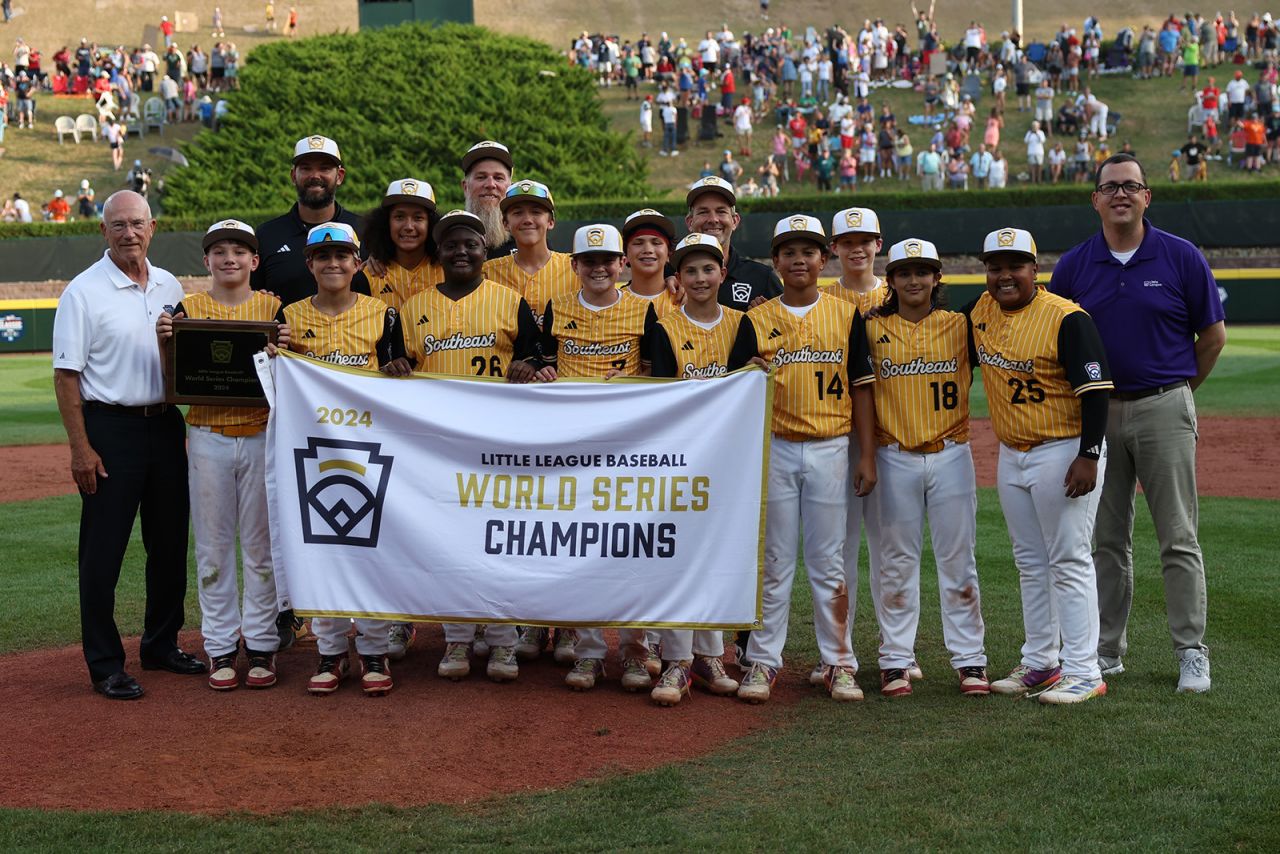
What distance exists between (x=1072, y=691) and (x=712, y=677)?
1.78 metres

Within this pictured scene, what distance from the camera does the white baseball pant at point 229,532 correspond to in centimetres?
703

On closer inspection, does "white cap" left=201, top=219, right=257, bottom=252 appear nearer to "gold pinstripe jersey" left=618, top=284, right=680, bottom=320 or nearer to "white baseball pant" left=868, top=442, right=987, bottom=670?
"gold pinstripe jersey" left=618, top=284, right=680, bottom=320

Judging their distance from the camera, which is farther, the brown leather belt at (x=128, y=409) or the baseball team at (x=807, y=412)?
the brown leather belt at (x=128, y=409)

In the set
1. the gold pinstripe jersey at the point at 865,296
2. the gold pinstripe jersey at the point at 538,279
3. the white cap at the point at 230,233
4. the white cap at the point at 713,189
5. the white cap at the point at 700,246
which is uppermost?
the white cap at the point at 713,189

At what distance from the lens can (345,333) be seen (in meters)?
7.06

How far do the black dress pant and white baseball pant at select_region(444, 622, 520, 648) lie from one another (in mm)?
1550

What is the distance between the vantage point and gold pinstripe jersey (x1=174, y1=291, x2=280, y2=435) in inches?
276

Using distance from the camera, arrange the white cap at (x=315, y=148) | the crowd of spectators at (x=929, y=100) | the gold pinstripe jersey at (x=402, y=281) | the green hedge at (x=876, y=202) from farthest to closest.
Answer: the crowd of spectators at (x=929, y=100)
the green hedge at (x=876, y=202)
the white cap at (x=315, y=148)
the gold pinstripe jersey at (x=402, y=281)

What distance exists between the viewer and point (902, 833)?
4898 millimetres

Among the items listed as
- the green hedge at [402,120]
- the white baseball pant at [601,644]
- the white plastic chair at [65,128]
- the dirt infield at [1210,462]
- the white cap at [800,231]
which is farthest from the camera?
the white plastic chair at [65,128]

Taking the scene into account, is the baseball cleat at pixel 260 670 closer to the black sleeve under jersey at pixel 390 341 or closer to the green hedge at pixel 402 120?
the black sleeve under jersey at pixel 390 341

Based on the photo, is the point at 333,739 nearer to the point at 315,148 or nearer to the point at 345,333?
the point at 345,333

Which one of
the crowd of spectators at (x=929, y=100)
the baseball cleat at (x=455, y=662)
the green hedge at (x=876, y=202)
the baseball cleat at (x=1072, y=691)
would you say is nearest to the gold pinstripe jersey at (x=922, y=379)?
the baseball cleat at (x=1072, y=691)

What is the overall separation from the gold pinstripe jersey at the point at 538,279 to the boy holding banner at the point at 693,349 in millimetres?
785
